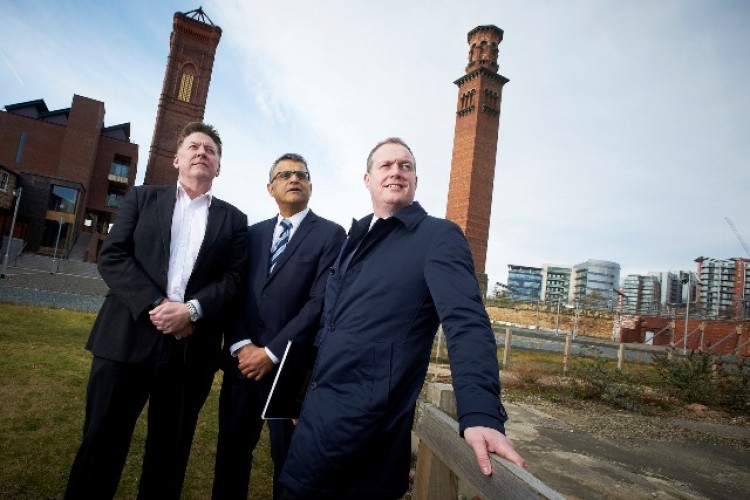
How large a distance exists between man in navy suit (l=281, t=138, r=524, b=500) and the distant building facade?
3686 centimetres

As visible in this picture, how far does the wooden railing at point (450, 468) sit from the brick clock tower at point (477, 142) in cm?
2494

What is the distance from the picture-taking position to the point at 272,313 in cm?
262

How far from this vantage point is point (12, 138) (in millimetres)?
34625

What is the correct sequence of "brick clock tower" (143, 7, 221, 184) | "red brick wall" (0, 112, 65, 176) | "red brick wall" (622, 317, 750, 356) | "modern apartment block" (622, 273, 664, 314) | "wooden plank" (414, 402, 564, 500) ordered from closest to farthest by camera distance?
"wooden plank" (414, 402, 564, 500), "red brick wall" (622, 317, 750, 356), "modern apartment block" (622, 273, 664, 314), "red brick wall" (0, 112, 65, 176), "brick clock tower" (143, 7, 221, 184)

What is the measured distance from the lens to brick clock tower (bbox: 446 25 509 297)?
87.6ft

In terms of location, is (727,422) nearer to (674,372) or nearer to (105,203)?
(674,372)

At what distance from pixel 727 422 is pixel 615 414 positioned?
2485 mm

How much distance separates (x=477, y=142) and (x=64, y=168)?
3476 centimetres

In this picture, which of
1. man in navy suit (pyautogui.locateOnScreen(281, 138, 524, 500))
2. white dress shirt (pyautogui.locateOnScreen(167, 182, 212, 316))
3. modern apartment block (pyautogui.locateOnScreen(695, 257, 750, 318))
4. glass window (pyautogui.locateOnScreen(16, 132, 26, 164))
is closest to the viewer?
man in navy suit (pyautogui.locateOnScreen(281, 138, 524, 500))

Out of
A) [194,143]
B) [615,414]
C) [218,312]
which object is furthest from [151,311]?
[615,414]

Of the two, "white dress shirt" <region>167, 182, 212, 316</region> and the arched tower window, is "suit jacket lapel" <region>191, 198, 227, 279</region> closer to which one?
"white dress shirt" <region>167, 182, 212, 316</region>

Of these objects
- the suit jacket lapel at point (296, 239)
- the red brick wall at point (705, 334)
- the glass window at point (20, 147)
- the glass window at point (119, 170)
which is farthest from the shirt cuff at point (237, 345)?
the glass window at point (20, 147)

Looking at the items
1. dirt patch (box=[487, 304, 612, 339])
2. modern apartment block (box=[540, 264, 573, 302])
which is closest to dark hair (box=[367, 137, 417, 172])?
dirt patch (box=[487, 304, 612, 339])

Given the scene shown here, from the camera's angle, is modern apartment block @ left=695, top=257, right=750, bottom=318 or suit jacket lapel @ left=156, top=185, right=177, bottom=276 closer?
suit jacket lapel @ left=156, top=185, right=177, bottom=276
